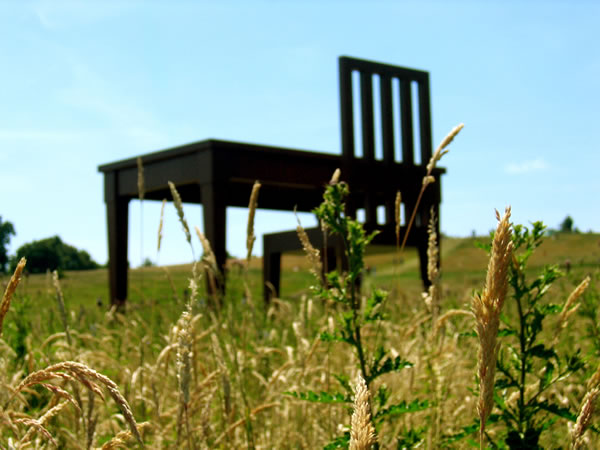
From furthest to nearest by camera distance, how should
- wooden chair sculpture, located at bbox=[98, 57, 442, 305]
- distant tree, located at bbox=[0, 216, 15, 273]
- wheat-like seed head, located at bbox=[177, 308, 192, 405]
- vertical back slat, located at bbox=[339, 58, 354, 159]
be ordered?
distant tree, located at bbox=[0, 216, 15, 273] < wooden chair sculpture, located at bbox=[98, 57, 442, 305] < vertical back slat, located at bbox=[339, 58, 354, 159] < wheat-like seed head, located at bbox=[177, 308, 192, 405]

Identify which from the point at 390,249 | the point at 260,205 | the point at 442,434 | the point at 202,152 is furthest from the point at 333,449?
the point at 260,205

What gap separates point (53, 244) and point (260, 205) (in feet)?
34.0

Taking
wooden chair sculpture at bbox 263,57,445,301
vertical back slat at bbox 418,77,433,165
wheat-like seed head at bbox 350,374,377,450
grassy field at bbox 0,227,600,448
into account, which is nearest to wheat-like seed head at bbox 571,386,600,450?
wheat-like seed head at bbox 350,374,377,450

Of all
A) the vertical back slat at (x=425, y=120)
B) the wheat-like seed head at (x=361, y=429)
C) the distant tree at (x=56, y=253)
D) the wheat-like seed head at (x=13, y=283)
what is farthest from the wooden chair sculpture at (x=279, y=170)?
the distant tree at (x=56, y=253)

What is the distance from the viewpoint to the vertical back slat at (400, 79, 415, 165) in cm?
353

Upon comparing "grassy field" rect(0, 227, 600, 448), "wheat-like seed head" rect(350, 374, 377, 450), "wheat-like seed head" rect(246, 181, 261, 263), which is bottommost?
"grassy field" rect(0, 227, 600, 448)

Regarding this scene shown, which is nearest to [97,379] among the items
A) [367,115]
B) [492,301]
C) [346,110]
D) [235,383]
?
[492,301]

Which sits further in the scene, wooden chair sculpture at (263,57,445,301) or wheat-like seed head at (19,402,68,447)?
wooden chair sculpture at (263,57,445,301)

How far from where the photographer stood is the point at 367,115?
10.9ft

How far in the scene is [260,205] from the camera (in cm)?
457

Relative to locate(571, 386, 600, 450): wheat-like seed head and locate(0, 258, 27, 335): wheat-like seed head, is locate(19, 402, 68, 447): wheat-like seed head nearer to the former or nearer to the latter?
locate(0, 258, 27, 335): wheat-like seed head

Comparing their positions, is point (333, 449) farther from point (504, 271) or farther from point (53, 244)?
point (53, 244)

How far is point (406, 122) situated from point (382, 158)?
25cm

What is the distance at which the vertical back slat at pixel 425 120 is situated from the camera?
3.62 metres
